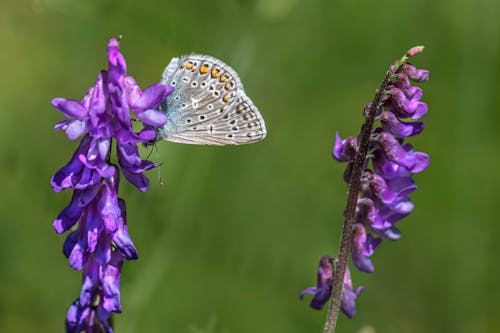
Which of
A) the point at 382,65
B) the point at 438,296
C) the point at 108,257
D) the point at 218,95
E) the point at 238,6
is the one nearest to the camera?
the point at 108,257

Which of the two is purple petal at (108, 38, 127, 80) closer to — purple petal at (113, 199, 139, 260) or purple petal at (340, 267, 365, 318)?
purple petal at (113, 199, 139, 260)

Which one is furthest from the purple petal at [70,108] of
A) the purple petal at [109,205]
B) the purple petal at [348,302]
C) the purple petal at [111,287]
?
the purple petal at [348,302]

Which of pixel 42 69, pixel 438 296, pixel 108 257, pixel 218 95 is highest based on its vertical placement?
pixel 42 69

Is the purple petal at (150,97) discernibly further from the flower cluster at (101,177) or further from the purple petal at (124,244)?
the purple petal at (124,244)

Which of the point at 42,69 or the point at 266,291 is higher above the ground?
the point at 42,69

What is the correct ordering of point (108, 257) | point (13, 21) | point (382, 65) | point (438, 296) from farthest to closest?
point (382, 65)
point (13, 21)
point (438, 296)
point (108, 257)

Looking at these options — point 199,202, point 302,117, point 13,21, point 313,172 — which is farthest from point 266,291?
point 13,21

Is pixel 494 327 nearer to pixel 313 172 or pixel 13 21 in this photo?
pixel 313 172
